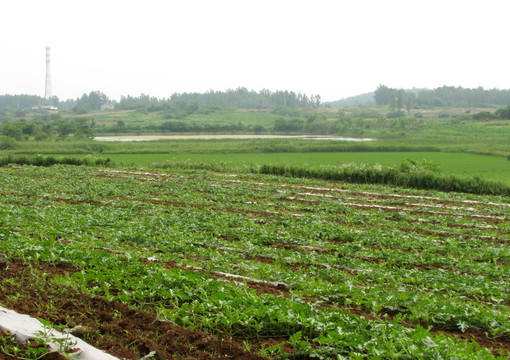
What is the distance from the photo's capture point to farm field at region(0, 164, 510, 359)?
17.5 ft

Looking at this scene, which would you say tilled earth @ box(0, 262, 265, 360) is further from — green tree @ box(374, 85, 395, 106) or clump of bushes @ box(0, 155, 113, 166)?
green tree @ box(374, 85, 395, 106)

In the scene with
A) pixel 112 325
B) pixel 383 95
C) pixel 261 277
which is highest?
pixel 383 95

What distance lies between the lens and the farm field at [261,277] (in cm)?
532

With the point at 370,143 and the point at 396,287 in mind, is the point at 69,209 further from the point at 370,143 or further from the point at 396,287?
the point at 370,143

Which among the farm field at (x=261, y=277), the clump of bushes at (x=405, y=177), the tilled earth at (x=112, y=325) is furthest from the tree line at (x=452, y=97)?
the tilled earth at (x=112, y=325)

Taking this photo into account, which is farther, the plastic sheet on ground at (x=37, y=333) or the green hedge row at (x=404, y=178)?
the green hedge row at (x=404, y=178)

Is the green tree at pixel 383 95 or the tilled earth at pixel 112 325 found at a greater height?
the green tree at pixel 383 95

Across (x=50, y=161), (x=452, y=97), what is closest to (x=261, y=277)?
(x=50, y=161)

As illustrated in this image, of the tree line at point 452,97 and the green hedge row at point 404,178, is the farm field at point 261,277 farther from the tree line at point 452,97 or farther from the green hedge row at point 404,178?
the tree line at point 452,97

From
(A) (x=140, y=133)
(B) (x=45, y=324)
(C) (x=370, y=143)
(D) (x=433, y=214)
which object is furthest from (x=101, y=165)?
(A) (x=140, y=133)

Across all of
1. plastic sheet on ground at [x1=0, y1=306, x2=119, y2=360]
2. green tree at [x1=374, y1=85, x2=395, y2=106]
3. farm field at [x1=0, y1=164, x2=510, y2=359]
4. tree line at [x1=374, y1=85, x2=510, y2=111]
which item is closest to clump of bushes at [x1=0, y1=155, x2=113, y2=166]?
farm field at [x1=0, y1=164, x2=510, y2=359]

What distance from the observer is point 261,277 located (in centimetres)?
816

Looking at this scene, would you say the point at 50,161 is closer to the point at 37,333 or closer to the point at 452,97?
the point at 37,333

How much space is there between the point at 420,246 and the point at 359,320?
6445 mm
